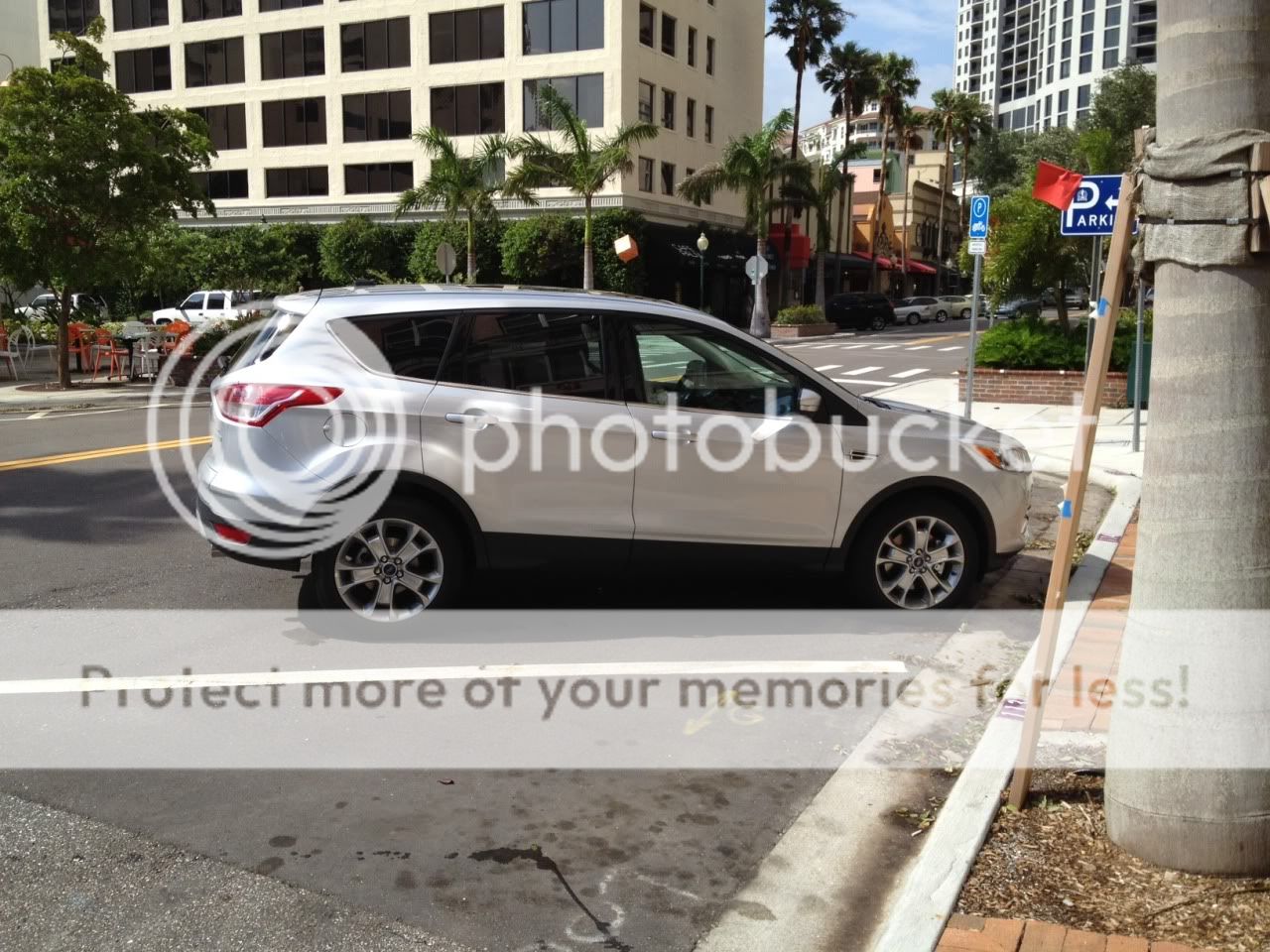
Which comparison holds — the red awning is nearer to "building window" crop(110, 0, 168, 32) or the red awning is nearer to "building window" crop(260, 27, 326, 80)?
"building window" crop(260, 27, 326, 80)

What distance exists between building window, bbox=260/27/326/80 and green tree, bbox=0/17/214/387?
27.0 meters

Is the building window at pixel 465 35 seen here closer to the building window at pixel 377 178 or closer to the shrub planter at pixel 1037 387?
the building window at pixel 377 178

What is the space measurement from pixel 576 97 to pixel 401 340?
3943 cm

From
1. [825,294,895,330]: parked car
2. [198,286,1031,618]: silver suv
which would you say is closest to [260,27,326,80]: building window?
[825,294,895,330]: parked car

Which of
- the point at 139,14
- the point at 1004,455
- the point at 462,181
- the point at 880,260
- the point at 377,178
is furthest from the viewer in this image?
the point at 880,260

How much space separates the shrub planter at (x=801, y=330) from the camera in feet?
147

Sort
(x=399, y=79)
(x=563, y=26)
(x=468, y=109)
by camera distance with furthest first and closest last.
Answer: (x=399, y=79), (x=468, y=109), (x=563, y=26)

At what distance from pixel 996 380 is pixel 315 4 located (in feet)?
124

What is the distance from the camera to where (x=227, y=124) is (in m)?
49.2

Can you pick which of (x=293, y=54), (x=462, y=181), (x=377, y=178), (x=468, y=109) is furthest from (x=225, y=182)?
(x=462, y=181)

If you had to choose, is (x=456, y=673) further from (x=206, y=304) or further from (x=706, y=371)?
(x=206, y=304)

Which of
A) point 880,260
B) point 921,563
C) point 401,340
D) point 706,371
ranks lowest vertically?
point 921,563

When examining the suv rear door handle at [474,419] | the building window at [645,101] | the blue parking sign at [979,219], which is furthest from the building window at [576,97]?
the suv rear door handle at [474,419]

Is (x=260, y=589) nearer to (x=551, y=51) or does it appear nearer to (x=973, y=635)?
(x=973, y=635)
